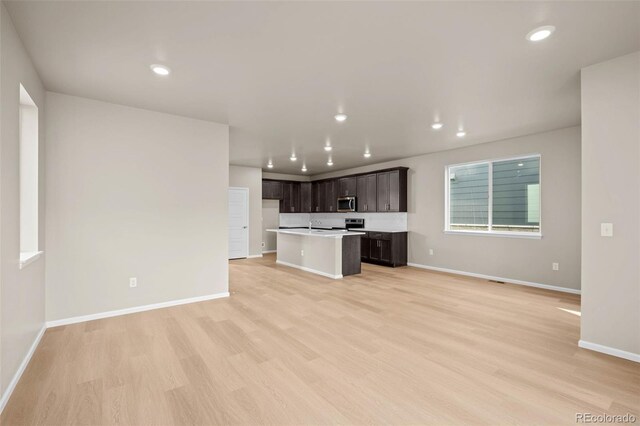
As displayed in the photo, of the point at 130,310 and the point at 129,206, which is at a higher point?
the point at 129,206

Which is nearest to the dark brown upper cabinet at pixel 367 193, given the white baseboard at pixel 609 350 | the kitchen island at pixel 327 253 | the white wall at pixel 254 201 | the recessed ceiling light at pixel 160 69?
the kitchen island at pixel 327 253

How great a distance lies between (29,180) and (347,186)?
22.4 ft

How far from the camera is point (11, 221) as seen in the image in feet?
7.20

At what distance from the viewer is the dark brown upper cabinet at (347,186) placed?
855cm

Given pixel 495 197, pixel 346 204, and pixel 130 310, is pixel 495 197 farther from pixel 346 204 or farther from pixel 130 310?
pixel 130 310

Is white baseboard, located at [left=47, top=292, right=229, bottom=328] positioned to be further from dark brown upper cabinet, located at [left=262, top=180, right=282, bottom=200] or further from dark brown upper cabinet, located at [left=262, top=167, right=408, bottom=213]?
dark brown upper cabinet, located at [left=262, top=180, right=282, bottom=200]

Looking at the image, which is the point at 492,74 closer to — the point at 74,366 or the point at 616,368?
the point at 616,368

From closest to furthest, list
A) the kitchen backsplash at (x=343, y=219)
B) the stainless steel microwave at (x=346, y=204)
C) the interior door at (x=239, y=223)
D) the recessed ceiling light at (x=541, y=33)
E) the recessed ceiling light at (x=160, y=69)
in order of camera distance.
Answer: the recessed ceiling light at (x=541, y=33)
the recessed ceiling light at (x=160, y=69)
the kitchen backsplash at (x=343, y=219)
the interior door at (x=239, y=223)
the stainless steel microwave at (x=346, y=204)

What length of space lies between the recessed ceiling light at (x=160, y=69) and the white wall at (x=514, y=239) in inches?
218

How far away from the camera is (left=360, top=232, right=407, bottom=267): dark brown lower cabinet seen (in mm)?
7113

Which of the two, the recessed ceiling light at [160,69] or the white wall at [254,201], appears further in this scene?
the white wall at [254,201]

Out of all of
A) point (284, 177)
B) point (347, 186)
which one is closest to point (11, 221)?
point (347, 186)

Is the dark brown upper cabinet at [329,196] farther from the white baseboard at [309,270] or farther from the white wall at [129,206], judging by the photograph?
the white wall at [129,206]

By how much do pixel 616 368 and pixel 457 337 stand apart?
3.91 feet
